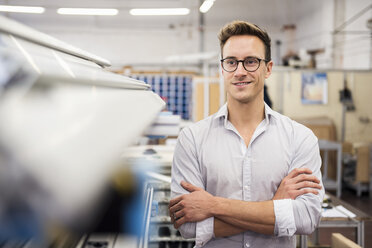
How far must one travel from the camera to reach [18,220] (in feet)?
1.35

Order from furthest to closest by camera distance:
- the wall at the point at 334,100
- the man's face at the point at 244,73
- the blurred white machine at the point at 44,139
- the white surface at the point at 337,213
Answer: the wall at the point at 334,100, the white surface at the point at 337,213, the man's face at the point at 244,73, the blurred white machine at the point at 44,139

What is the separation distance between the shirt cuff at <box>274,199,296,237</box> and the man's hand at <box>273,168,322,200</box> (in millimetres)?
51

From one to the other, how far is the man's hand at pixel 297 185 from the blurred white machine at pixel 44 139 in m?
0.96

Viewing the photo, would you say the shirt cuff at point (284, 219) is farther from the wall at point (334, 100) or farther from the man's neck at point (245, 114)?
the wall at point (334, 100)

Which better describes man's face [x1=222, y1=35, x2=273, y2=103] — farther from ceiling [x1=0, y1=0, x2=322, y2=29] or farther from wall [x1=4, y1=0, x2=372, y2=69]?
wall [x1=4, y1=0, x2=372, y2=69]

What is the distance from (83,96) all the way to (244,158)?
1.02m

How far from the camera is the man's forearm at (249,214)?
1.33 meters

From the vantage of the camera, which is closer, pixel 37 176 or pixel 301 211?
pixel 37 176

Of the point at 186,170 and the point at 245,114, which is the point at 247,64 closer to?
the point at 245,114

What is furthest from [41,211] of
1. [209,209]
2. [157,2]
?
[157,2]

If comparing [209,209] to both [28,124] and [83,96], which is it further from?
[28,124]

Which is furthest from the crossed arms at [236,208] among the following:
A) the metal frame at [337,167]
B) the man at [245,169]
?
the metal frame at [337,167]

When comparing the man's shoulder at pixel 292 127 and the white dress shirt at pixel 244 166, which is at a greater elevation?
the man's shoulder at pixel 292 127

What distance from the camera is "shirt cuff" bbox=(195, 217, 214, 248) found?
1.37 metres
